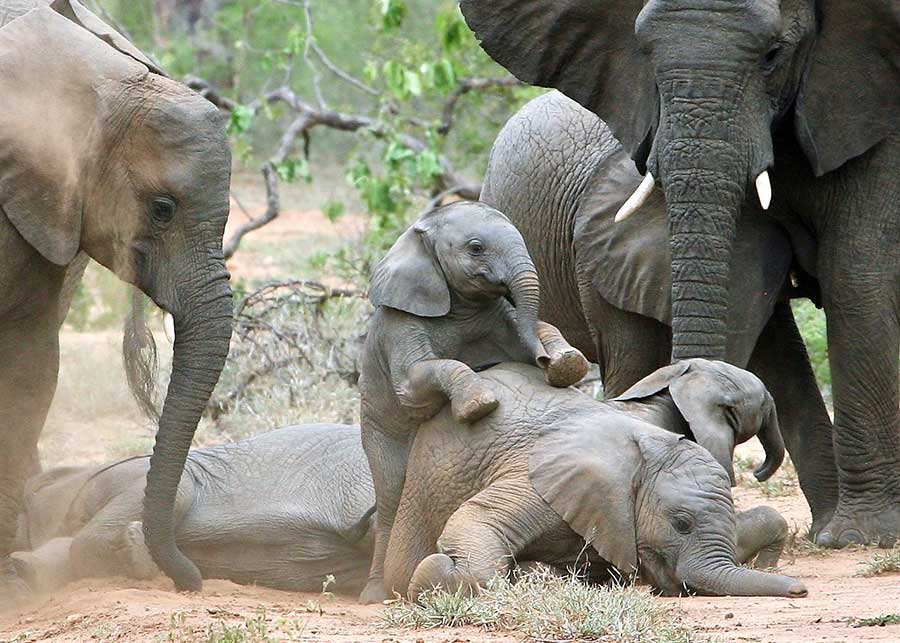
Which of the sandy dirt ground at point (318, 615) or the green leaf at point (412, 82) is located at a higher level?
the green leaf at point (412, 82)

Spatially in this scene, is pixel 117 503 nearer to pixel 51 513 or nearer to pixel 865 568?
pixel 51 513

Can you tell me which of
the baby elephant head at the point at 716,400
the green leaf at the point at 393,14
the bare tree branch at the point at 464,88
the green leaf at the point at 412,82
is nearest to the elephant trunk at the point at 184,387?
the baby elephant head at the point at 716,400

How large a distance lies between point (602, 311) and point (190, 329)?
177 centimetres

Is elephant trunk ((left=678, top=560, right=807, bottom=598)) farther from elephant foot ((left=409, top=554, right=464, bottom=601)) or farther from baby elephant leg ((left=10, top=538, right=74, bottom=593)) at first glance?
baby elephant leg ((left=10, top=538, right=74, bottom=593))

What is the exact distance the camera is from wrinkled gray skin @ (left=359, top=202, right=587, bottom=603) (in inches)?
189

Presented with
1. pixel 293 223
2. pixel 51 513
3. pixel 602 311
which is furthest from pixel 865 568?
pixel 293 223

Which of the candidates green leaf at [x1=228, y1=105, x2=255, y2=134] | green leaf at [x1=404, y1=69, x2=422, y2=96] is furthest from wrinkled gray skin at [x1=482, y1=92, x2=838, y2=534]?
green leaf at [x1=228, y1=105, x2=255, y2=134]

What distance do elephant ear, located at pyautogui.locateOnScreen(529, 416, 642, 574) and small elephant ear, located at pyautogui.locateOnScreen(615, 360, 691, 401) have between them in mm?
353

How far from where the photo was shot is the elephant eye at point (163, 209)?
192 inches

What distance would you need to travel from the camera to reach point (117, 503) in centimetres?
532

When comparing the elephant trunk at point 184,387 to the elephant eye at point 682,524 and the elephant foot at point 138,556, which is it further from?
the elephant eye at point 682,524

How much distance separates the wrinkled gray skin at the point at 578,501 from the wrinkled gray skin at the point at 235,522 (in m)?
0.68

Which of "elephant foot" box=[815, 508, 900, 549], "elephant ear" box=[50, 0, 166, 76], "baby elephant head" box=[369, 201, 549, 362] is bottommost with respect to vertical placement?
"elephant foot" box=[815, 508, 900, 549]

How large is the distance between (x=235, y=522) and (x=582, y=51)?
2.08 metres
